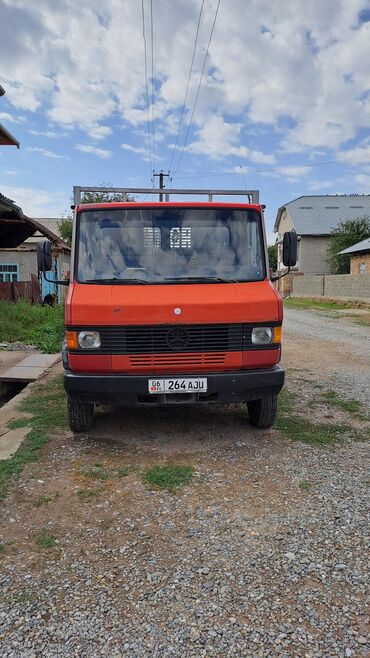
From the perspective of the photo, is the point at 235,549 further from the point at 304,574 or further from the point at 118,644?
the point at 118,644

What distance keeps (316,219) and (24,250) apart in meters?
32.4

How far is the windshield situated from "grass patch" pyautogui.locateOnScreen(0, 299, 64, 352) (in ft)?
18.5

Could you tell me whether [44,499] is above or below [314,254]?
below

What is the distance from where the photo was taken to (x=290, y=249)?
5.04 m

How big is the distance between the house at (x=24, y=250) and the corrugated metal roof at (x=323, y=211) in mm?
27249

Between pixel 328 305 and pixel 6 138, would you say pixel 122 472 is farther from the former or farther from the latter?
pixel 328 305

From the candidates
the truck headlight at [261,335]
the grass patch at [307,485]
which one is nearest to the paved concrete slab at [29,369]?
the truck headlight at [261,335]

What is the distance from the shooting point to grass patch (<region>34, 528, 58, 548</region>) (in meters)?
2.83

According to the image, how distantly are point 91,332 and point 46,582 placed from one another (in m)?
2.08

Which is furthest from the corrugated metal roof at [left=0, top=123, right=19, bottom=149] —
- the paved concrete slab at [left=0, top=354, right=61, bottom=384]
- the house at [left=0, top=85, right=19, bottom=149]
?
the paved concrete slab at [left=0, top=354, right=61, bottom=384]

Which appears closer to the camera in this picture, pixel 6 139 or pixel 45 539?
pixel 45 539

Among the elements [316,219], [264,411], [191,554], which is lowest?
[191,554]

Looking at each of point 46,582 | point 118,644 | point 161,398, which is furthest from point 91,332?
point 118,644

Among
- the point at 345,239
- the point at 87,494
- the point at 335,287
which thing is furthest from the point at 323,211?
the point at 87,494
